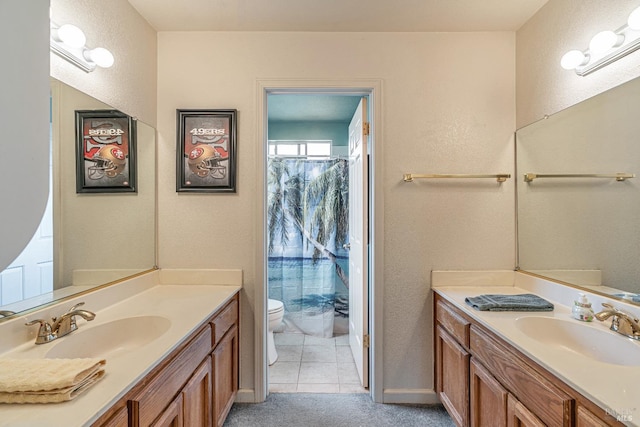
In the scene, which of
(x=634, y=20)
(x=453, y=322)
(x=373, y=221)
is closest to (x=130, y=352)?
(x=373, y=221)

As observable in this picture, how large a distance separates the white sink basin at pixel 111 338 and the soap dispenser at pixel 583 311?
1.78 metres

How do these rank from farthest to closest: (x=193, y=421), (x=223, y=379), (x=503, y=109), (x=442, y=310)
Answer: (x=503, y=109)
(x=442, y=310)
(x=223, y=379)
(x=193, y=421)

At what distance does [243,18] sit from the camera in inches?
70.6

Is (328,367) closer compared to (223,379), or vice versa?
(223,379)

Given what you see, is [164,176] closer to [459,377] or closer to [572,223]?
[459,377]

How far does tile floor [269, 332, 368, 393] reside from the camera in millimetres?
2123

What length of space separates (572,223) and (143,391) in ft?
6.70

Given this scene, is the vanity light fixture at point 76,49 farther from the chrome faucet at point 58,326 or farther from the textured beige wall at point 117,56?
the chrome faucet at point 58,326

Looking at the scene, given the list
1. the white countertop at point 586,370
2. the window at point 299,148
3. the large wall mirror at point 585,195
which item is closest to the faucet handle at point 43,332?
the white countertop at point 586,370

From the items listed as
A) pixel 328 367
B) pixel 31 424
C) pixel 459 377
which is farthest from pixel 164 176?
pixel 459 377

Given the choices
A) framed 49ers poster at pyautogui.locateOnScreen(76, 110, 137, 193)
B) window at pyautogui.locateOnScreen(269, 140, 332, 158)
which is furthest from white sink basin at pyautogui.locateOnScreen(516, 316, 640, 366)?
window at pyautogui.locateOnScreen(269, 140, 332, 158)

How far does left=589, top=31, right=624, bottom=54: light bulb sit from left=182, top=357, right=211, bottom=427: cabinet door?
2327 mm

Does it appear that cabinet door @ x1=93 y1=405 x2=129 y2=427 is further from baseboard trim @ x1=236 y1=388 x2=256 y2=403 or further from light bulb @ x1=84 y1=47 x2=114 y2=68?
light bulb @ x1=84 y1=47 x2=114 y2=68

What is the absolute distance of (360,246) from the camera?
2201mm
